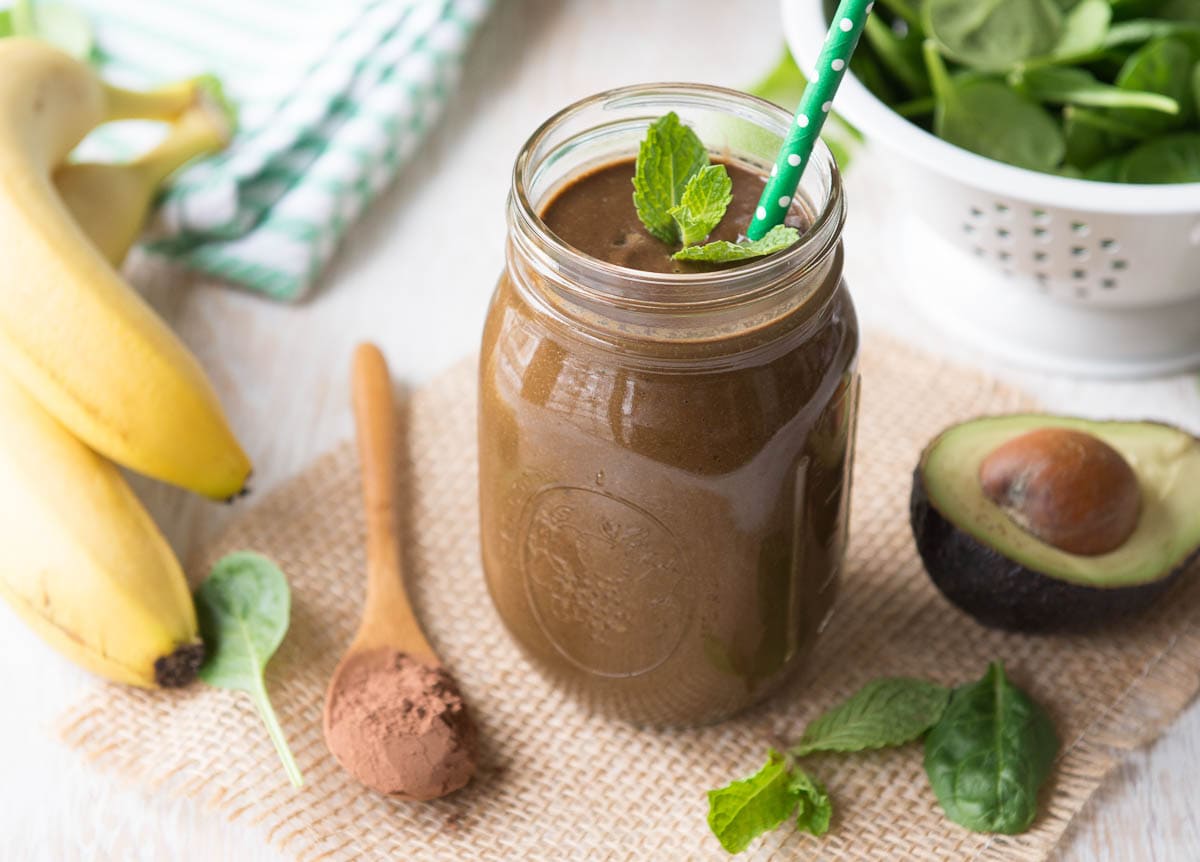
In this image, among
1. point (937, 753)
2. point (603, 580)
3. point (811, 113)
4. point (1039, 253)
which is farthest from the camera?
point (1039, 253)

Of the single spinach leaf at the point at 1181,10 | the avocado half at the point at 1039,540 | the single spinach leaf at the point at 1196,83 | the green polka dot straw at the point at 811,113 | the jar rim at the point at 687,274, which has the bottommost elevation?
the avocado half at the point at 1039,540

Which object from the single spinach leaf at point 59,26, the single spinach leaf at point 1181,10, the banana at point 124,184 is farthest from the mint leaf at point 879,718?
the single spinach leaf at point 59,26

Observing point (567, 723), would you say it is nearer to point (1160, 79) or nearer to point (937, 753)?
point (937, 753)

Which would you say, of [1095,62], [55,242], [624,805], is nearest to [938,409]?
[1095,62]

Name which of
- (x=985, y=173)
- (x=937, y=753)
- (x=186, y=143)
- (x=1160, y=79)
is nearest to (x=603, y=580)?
(x=937, y=753)

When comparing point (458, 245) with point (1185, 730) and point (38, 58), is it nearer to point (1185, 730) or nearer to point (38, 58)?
point (38, 58)

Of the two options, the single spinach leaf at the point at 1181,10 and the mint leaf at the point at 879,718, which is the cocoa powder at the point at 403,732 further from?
the single spinach leaf at the point at 1181,10

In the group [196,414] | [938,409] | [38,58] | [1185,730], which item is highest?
[38,58]
